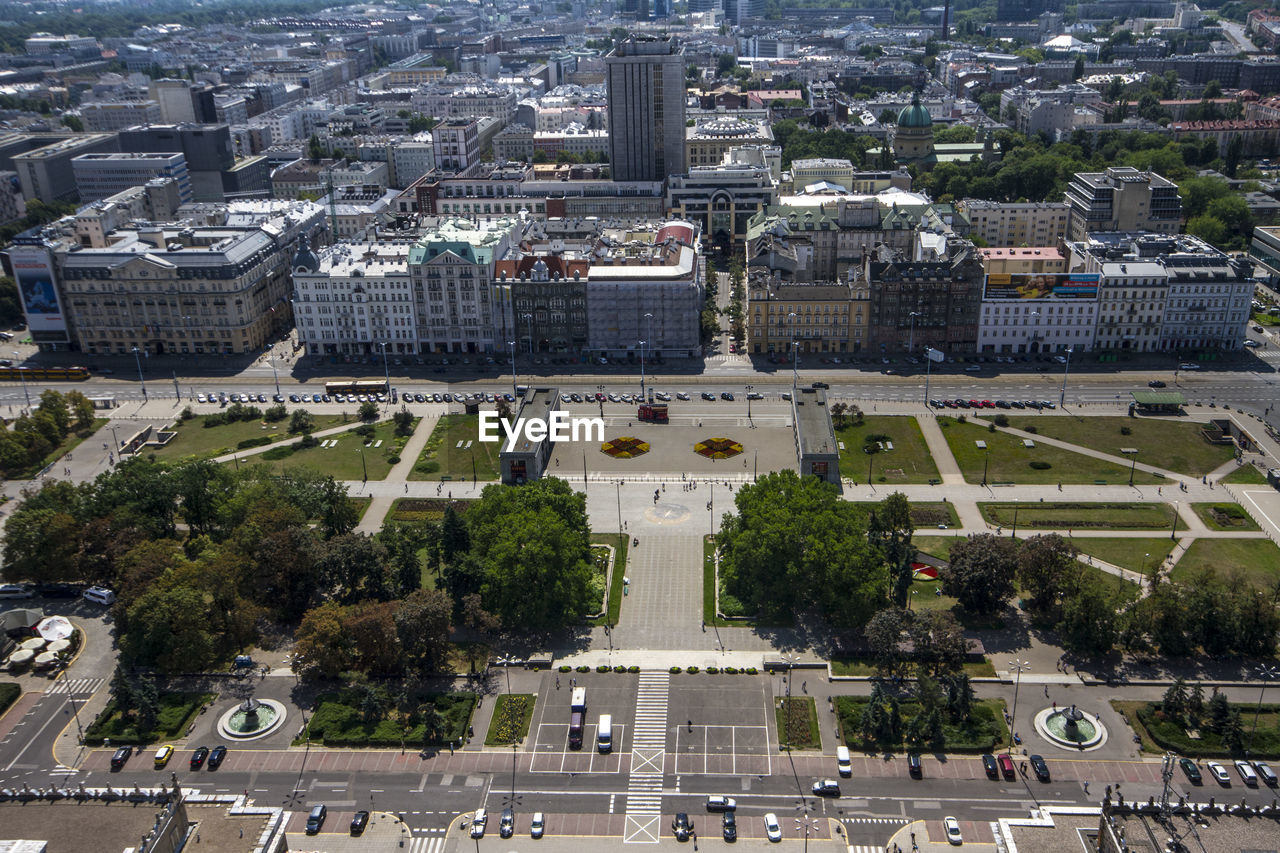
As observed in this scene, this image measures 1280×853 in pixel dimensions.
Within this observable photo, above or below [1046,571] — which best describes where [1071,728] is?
below

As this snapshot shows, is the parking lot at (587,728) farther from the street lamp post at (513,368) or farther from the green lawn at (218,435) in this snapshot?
the green lawn at (218,435)

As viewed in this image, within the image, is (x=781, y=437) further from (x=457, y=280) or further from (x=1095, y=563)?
(x=457, y=280)

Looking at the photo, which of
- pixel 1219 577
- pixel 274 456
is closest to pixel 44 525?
pixel 274 456

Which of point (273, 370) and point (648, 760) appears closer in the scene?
point (648, 760)

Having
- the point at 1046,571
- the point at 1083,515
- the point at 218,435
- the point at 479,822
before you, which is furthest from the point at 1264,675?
the point at 218,435

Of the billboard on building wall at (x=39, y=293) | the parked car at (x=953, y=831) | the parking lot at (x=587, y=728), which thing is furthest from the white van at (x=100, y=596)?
the billboard on building wall at (x=39, y=293)

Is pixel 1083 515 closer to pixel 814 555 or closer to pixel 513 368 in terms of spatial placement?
pixel 814 555
